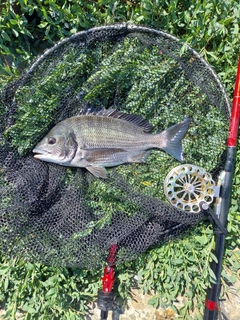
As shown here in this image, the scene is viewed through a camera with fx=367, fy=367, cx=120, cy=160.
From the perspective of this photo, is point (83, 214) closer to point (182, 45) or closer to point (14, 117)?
point (14, 117)

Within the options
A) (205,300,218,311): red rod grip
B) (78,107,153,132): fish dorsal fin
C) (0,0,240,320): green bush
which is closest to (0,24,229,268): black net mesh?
(78,107,153,132): fish dorsal fin

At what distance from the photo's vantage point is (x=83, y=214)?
8.46ft

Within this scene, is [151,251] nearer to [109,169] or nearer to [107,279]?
[107,279]

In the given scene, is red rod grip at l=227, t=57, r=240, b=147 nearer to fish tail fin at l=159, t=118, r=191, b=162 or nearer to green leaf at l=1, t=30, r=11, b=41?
fish tail fin at l=159, t=118, r=191, b=162

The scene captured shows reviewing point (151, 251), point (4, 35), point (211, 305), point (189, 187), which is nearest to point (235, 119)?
point (189, 187)

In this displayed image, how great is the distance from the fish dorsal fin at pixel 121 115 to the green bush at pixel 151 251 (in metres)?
0.59

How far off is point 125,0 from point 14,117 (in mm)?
1197

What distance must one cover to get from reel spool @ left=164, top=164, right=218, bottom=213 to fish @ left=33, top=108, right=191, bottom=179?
14cm

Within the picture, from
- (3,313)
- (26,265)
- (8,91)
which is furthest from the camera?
(3,313)

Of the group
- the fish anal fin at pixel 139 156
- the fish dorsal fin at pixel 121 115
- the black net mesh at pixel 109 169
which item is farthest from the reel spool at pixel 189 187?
the fish dorsal fin at pixel 121 115

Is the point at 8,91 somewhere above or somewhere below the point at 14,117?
above

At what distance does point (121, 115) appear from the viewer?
266 centimetres

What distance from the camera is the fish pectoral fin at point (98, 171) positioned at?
260 cm

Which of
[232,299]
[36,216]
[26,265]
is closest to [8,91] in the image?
[36,216]
